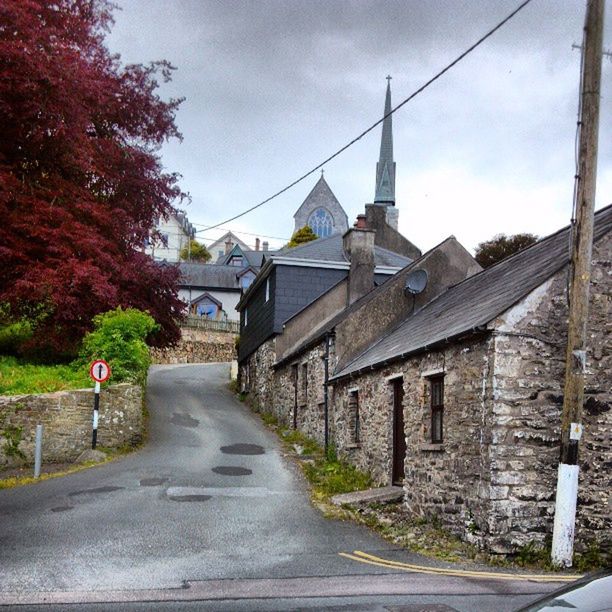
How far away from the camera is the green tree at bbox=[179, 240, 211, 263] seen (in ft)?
290

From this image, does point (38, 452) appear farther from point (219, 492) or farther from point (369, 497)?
point (369, 497)

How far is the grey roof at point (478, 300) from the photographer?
1167 cm

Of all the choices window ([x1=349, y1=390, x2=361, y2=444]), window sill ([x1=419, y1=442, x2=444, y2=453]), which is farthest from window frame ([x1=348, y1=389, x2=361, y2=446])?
window sill ([x1=419, y1=442, x2=444, y2=453])

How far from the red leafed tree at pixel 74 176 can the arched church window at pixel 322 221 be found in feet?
206

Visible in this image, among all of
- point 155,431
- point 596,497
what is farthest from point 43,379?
point 596,497

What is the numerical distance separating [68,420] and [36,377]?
2188 mm

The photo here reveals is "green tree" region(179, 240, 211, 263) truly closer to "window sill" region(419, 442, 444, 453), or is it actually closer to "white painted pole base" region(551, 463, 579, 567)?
"window sill" region(419, 442, 444, 453)

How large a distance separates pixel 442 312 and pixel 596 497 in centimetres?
603

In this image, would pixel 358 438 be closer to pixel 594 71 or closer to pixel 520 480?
pixel 520 480

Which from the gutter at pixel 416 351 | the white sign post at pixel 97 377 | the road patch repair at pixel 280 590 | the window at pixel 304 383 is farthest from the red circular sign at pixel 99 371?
the road patch repair at pixel 280 590

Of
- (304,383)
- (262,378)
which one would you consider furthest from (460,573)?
(262,378)

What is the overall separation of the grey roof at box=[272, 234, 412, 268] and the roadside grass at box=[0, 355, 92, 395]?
30.4 feet

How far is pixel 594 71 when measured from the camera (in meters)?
10.3

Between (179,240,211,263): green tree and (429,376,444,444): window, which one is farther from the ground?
(179,240,211,263): green tree
